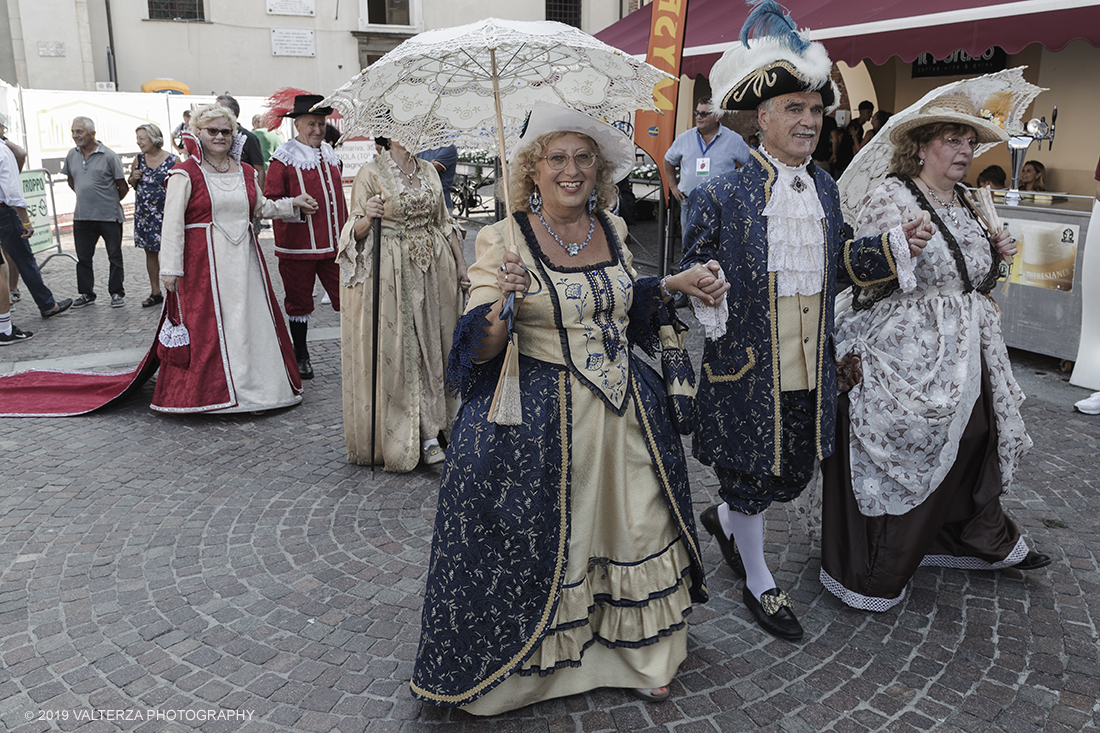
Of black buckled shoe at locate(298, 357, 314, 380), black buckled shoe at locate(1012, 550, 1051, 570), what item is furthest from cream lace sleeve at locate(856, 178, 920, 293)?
black buckled shoe at locate(298, 357, 314, 380)

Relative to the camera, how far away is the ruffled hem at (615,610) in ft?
8.89

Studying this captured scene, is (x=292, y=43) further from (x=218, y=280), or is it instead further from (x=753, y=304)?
(x=753, y=304)

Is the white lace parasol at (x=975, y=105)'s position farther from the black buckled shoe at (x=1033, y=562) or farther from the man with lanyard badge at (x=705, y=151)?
the man with lanyard badge at (x=705, y=151)

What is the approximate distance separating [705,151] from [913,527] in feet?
16.6

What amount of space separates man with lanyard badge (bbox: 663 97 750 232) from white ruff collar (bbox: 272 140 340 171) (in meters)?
3.07

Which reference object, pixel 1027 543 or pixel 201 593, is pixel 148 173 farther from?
pixel 1027 543

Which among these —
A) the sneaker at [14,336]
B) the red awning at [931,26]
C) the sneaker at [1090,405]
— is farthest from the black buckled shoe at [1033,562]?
the sneaker at [14,336]

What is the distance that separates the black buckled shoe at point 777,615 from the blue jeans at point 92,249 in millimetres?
8187

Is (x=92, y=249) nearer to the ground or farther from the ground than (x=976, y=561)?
farther from the ground

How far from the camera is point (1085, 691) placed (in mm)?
Answer: 2842

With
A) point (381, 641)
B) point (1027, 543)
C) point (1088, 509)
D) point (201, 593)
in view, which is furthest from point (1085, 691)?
point (201, 593)

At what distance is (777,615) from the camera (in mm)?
3230

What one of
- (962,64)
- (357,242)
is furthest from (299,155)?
(962,64)

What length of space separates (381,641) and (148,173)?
736 cm
